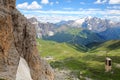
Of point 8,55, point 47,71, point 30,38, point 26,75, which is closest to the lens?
point 8,55

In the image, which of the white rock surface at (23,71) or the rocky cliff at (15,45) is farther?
the white rock surface at (23,71)

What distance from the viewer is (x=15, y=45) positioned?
64.2m

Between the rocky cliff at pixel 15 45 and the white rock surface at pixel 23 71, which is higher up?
the rocky cliff at pixel 15 45

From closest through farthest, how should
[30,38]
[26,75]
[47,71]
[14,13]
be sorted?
1. [26,75]
2. [14,13]
3. [30,38]
4. [47,71]

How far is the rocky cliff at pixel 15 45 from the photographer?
51.5 m

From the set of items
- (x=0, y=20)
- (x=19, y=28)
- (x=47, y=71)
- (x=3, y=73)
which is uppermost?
(x=0, y=20)

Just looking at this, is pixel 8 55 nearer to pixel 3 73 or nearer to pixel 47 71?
pixel 3 73

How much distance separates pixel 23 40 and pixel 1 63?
58.6 ft

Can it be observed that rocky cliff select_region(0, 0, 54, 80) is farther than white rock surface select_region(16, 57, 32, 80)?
No

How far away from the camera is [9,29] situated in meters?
55.2

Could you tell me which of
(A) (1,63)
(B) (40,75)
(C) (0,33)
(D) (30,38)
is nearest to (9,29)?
(C) (0,33)

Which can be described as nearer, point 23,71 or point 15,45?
point 23,71

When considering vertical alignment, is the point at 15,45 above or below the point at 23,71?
above

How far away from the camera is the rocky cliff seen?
51491 millimetres
